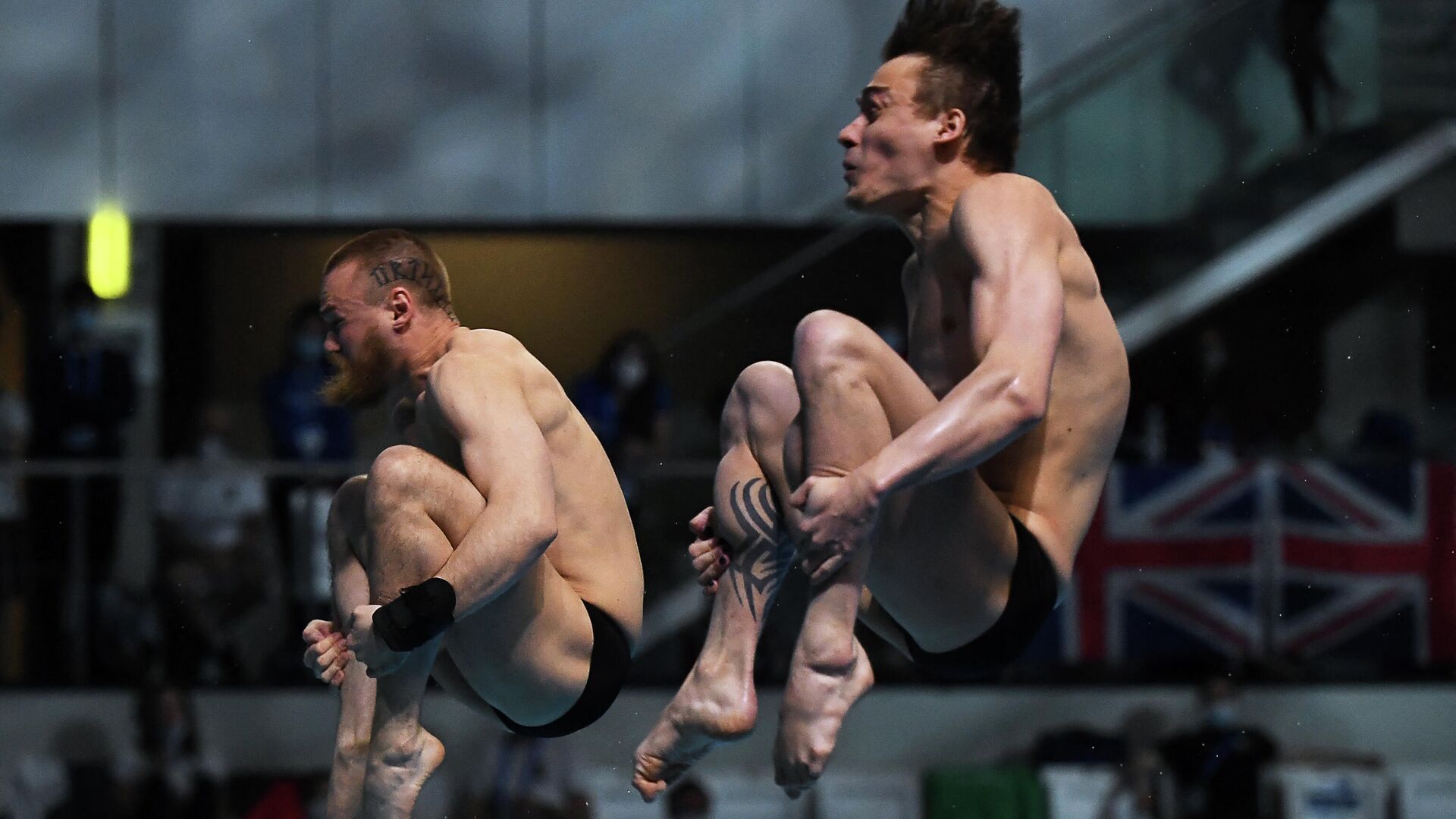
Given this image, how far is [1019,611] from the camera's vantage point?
367cm

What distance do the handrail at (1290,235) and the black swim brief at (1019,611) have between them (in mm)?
5187

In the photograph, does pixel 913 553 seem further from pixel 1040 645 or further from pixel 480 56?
pixel 480 56

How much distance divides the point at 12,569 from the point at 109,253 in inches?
87.9

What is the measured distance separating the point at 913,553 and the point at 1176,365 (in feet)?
18.2

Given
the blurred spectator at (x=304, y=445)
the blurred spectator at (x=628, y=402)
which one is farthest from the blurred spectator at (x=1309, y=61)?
the blurred spectator at (x=304, y=445)

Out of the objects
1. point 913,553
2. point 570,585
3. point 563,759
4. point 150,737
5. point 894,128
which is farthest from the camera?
point 150,737

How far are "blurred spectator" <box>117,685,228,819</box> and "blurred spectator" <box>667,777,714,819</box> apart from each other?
81.9 inches

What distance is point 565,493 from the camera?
400 cm

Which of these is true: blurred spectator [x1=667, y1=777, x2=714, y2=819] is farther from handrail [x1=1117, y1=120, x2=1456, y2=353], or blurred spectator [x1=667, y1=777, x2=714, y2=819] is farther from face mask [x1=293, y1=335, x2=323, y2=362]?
handrail [x1=1117, y1=120, x2=1456, y2=353]

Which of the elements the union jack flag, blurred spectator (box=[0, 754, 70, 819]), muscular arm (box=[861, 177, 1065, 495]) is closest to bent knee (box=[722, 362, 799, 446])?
muscular arm (box=[861, 177, 1065, 495])

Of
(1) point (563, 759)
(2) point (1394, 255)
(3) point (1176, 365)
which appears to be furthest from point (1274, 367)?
(1) point (563, 759)

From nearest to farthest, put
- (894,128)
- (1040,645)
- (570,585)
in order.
A: (894,128) → (570,585) → (1040,645)

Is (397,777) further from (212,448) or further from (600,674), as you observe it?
(212,448)

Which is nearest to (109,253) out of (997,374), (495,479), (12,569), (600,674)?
Result: (12,569)
